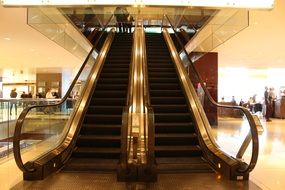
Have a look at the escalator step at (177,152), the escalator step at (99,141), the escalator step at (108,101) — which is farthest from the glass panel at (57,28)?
the escalator step at (177,152)

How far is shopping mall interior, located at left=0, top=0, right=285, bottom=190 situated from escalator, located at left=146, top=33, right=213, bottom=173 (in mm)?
18

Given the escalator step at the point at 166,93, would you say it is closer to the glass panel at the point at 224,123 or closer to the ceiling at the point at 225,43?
the glass panel at the point at 224,123

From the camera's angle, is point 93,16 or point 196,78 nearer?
point 196,78

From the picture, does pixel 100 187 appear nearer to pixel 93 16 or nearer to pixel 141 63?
pixel 141 63

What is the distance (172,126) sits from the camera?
5.82 meters

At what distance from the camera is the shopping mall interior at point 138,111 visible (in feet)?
14.3

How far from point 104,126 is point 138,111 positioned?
36.6 inches

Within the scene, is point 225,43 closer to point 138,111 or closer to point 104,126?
point 104,126

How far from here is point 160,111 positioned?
6340mm

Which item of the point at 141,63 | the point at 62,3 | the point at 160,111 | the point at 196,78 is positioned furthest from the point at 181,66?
the point at 62,3

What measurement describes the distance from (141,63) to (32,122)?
2.75m

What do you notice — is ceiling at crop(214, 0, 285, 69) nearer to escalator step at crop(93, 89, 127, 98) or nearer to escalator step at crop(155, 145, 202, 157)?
escalator step at crop(93, 89, 127, 98)

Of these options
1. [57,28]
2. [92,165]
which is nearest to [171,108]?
[92,165]

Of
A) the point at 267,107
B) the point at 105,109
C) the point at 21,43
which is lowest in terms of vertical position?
the point at 267,107
